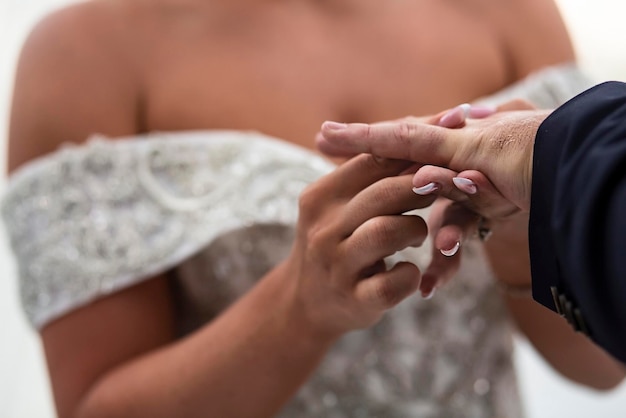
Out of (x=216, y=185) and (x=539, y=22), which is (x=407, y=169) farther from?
(x=539, y=22)

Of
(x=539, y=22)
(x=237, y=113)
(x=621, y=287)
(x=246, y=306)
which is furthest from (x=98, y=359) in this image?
(x=539, y=22)

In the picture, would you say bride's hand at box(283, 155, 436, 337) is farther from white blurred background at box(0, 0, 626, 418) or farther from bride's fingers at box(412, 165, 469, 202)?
white blurred background at box(0, 0, 626, 418)

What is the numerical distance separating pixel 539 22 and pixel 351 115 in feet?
0.78

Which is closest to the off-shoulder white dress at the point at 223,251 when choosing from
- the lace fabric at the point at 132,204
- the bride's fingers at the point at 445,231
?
the lace fabric at the point at 132,204

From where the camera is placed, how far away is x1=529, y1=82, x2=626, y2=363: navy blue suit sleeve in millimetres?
260

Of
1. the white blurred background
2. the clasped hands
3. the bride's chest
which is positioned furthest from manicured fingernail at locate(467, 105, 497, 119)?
the white blurred background

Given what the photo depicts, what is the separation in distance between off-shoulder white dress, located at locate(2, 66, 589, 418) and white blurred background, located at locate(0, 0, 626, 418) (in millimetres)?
220

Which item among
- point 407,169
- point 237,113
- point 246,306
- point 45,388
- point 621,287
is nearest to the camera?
point 621,287

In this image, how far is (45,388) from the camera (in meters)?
0.97

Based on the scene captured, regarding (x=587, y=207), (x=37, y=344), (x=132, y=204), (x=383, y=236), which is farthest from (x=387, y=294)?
(x=37, y=344)

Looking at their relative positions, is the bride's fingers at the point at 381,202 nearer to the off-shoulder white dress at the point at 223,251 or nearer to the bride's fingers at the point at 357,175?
the bride's fingers at the point at 357,175

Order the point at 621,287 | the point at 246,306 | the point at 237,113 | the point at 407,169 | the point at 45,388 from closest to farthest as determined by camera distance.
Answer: the point at 621,287, the point at 407,169, the point at 246,306, the point at 237,113, the point at 45,388

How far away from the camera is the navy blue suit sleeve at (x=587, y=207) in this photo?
0.85ft

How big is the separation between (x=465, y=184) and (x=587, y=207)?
10 cm
